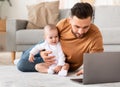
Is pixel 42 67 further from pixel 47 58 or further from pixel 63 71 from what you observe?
pixel 63 71

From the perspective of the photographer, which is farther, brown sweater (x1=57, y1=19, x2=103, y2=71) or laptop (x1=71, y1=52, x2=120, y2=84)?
brown sweater (x1=57, y1=19, x2=103, y2=71)

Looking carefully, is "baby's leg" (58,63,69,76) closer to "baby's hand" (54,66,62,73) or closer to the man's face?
"baby's hand" (54,66,62,73)

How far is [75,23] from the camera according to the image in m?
1.52

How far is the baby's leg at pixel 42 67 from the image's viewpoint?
174cm

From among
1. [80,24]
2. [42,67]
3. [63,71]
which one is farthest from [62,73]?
[80,24]

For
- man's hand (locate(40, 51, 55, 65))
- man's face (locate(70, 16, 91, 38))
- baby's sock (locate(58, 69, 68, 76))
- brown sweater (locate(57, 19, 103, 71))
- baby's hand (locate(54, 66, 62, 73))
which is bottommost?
baby's hand (locate(54, 66, 62, 73))

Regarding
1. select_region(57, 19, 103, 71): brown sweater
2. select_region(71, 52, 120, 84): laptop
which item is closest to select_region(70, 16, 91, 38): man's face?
select_region(57, 19, 103, 71): brown sweater

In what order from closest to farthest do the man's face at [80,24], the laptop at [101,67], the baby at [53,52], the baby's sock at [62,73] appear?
1. the laptop at [101,67]
2. the man's face at [80,24]
3. the baby's sock at [62,73]
4. the baby at [53,52]

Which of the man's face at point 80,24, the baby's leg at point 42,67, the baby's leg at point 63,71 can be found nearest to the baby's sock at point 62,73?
the baby's leg at point 63,71

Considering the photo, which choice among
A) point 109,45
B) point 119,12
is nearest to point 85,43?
point 109,45

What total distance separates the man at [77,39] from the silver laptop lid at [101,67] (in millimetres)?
258

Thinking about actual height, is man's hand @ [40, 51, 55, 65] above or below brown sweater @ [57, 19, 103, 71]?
below

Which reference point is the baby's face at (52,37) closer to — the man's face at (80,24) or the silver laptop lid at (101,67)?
the man's face at (80,24)

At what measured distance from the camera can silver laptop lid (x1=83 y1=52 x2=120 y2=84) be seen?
1297 millimetres
